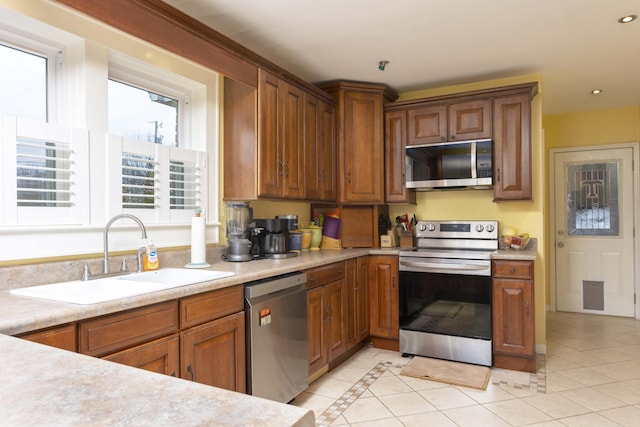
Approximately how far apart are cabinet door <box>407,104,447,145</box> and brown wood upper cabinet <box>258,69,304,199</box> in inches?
44.0

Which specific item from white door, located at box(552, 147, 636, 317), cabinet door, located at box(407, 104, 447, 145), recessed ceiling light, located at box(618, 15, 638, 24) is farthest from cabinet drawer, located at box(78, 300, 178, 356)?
white door, located at box(552, 147, 636, 317)

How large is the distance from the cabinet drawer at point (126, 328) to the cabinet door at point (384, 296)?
7.13 ft

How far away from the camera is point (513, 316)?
3.13 metres

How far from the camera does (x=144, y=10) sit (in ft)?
6.56

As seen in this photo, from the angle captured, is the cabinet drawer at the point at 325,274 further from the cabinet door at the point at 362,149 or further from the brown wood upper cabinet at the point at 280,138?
the cabinet door at the point at 362,149

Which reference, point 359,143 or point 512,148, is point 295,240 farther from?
point 512,148

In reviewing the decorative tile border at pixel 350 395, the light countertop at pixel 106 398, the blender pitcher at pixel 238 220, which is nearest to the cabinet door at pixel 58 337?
the light countertop at pixel 106 398

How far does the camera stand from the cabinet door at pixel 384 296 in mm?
3557

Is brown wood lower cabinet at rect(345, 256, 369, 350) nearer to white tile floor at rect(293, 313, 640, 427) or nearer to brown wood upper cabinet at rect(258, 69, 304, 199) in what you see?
white tile floor at rect(293, 313, 640, 427)

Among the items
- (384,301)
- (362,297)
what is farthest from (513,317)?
(362,297)

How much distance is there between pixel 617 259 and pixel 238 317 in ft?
15.7

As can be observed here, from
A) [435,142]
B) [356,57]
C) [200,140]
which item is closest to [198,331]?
[200,140]

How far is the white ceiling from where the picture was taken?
8.21ft

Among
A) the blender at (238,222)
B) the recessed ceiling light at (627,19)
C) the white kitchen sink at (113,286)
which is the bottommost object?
the white kitchen sink at (113,286)
